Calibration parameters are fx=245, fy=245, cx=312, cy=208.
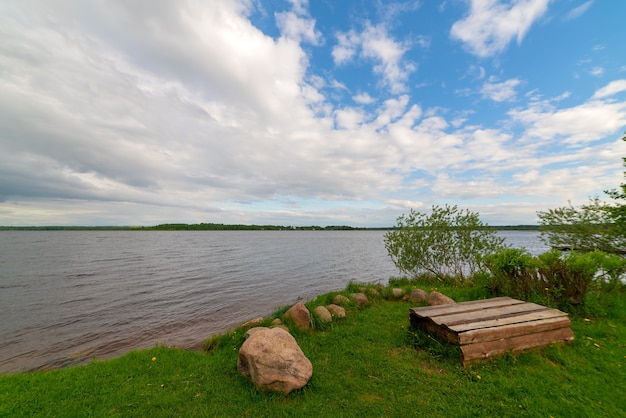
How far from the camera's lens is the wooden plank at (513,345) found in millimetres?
5145

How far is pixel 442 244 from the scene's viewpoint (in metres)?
14.0

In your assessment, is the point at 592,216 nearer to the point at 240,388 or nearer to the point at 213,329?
the point at 240,388

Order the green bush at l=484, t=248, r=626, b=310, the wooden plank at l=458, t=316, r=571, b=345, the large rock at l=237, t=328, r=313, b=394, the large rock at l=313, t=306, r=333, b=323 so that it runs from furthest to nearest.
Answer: the large rock at l=313, t=306, r=333, b=323, the green bush at l=484, t=248, r=626, b=310, the wooden plank at l=458, t=316, r=571, b=345, the large rock at l=237, t=328, r=313, b=394

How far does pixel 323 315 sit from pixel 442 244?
9129 mm

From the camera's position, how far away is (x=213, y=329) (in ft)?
38.1

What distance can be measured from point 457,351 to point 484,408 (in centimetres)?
125

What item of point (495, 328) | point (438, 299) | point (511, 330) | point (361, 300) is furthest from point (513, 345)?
point (361, 300)

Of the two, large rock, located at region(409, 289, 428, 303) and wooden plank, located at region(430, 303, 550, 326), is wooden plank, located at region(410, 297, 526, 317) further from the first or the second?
large rock, located at region(409, 289, 428, 303)

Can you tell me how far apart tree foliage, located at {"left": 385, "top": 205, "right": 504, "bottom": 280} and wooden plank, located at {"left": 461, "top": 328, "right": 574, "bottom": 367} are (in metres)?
7.73

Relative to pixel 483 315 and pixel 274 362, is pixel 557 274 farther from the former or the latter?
pixel 274 362

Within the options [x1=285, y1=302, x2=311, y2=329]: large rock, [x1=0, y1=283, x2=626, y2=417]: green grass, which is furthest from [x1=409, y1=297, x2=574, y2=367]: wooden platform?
[x1=285, y1=302, x2=311, y2=329]: large rock

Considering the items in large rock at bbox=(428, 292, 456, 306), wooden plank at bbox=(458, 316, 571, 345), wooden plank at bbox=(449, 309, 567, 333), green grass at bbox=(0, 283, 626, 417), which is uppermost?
wooden plank at bbox=(449, 309, 567, 333)

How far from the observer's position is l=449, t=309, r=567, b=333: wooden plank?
527cm

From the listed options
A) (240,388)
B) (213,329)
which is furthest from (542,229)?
(213,329)
